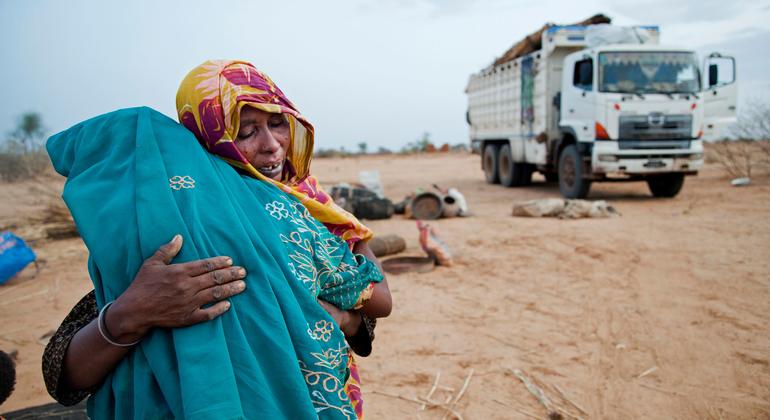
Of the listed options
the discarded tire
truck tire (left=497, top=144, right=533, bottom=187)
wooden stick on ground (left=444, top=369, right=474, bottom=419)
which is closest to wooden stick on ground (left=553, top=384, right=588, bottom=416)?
wooden stick on ground (left=444, top=369, right=474, bottom=419)

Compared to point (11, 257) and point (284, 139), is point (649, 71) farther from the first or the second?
point (11, 257)

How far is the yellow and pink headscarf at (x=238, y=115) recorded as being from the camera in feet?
4.08

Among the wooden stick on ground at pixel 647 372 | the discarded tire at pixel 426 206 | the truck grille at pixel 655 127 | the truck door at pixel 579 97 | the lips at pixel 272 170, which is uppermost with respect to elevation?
the truck door at pixel 579 97

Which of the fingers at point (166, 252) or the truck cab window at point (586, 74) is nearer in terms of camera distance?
the fingers at point (166, 252)

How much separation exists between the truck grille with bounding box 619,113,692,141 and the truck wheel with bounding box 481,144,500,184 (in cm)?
501

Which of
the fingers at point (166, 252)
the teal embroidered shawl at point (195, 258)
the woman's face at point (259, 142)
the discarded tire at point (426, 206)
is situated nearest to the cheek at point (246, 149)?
the woman's face at point (259, 142)

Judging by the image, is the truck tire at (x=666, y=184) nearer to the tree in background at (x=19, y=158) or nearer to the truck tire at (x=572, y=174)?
the truck tire at (x=572, y=174)

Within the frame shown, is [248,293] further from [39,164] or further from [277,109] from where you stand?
[39,164]

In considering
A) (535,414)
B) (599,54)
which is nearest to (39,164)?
(599,54)

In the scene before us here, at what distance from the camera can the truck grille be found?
8797mm

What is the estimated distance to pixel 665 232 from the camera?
259 inches

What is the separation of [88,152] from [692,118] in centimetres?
980

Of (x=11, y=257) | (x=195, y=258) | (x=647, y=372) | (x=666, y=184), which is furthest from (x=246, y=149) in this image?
(x=666, y=184)

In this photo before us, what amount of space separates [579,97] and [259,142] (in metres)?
9.08
